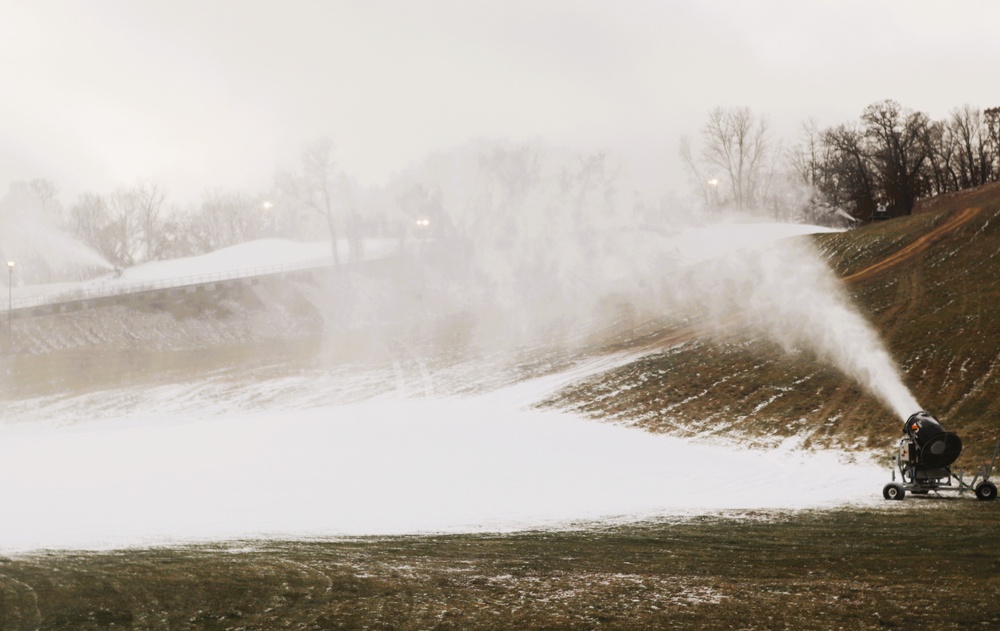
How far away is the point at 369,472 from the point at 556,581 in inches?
573

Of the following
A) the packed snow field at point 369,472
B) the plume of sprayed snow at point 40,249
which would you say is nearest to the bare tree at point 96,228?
the plume of sprayed snow at point 40,249

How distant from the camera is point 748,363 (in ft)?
117

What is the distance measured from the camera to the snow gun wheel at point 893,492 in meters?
17.1

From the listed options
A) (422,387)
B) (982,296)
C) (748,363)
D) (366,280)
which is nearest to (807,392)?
(748,363)

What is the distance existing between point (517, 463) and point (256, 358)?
32.3m

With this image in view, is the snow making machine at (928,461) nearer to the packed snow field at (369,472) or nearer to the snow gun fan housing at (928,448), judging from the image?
the snow gun fan housing at (928,448)

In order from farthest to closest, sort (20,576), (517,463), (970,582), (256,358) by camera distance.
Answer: (256,358) < (517,463) < (20,576) < (970,582)

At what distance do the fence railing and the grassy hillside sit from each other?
127 feet

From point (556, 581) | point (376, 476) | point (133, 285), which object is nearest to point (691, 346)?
point (376, 476)

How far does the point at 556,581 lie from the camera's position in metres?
11.3

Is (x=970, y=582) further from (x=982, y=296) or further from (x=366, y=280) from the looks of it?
(x=366, y=280)

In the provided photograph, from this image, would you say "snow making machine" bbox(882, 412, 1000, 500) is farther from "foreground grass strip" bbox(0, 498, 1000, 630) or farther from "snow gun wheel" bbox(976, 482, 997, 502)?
"foreground grass strip" bbox(0, 498, 1000, 630)

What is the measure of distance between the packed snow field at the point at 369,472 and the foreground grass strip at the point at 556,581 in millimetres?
2458

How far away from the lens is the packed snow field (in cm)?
1778
